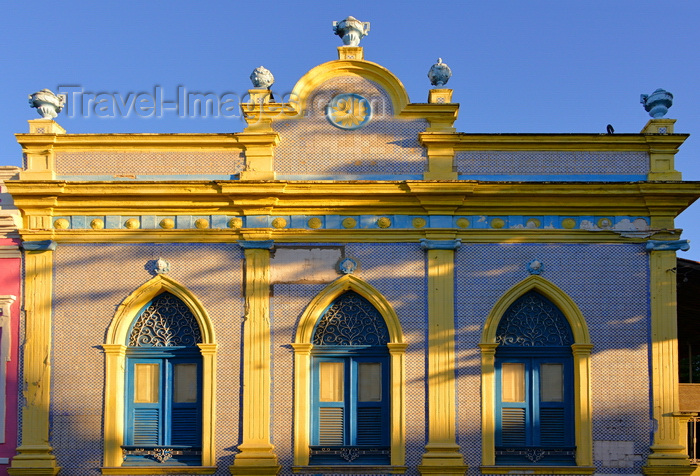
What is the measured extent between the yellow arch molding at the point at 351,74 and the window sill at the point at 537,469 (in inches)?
250

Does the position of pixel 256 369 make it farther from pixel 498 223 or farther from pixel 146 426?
pixel 498 223

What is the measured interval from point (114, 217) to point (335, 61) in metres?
4.79

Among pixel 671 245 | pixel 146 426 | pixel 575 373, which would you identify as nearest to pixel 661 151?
pixel 671 245

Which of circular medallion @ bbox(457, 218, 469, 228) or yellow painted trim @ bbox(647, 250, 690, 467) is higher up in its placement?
circular medallion @ bbox(457, 218, 469, 228)

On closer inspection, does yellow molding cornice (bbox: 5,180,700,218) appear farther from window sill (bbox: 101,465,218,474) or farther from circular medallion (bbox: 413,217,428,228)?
window sill (bbox: 101,465,218,474)

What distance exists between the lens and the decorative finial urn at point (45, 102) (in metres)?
15.1

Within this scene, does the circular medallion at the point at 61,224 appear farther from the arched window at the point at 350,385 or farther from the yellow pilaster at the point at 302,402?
the arched window at the point at 350,385

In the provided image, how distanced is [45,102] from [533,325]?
31.2 ft

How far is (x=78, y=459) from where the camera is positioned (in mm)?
14117

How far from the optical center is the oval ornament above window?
1507 centimetres

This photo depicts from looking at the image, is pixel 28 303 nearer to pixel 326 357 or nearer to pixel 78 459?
pixel 78 459

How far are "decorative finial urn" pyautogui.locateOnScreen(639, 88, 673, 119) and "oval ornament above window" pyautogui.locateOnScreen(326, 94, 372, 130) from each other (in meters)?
5.04

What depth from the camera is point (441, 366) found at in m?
14.2

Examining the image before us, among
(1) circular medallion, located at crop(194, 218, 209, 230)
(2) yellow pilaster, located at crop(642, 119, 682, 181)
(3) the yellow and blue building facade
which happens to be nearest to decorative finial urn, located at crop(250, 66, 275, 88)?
(3) the yellow and blue building facade
